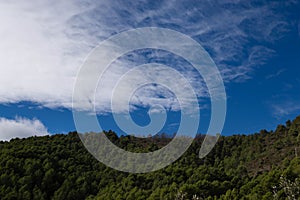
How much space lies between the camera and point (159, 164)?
112500 millimetres

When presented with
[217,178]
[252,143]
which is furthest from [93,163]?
[252,143]

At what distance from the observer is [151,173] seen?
112438mm

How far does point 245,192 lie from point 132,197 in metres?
25.1

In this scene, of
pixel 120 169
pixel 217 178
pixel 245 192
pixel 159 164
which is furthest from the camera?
pixel 120 169

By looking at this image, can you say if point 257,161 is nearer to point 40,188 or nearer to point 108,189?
point 108,189

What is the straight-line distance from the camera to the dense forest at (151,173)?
87863mm

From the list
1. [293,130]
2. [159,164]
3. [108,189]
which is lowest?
[108,189]

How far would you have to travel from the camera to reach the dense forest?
8786 cm

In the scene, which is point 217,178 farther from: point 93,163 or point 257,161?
point 93,163

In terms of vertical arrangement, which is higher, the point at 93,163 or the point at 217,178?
the point at 93,163

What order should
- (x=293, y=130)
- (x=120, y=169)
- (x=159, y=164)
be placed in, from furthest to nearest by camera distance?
(x=120, y=169) → (x=293, y=130) → (x=159, y=164)

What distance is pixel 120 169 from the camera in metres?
130

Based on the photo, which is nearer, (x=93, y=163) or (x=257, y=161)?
(x=257, y=161)

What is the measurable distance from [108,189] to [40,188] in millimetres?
19817
